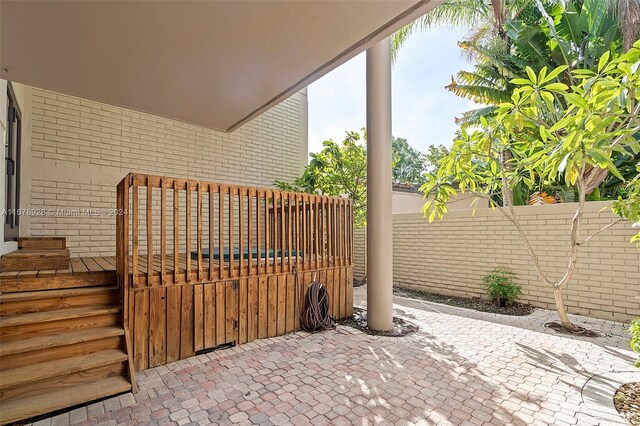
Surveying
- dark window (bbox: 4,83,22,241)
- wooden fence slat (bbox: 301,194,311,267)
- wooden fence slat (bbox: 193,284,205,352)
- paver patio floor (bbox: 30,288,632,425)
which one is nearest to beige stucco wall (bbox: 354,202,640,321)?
paver patio floor (bbox: 30,288,632,425)

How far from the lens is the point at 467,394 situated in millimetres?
2607

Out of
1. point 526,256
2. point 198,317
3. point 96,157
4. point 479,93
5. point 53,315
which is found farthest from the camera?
point 479,93

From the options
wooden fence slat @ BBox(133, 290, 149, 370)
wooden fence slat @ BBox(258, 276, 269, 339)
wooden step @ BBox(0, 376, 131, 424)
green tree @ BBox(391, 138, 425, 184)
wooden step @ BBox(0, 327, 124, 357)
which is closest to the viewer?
wooden step @ BBox(0, 376, 131, 424)

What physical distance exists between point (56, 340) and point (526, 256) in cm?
670

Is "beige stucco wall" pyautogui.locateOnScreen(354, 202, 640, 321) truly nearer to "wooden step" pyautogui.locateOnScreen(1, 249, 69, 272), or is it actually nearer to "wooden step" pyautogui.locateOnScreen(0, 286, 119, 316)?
"wooden step" pyautogui.locateOnScreen(0, 286, 119, 316)

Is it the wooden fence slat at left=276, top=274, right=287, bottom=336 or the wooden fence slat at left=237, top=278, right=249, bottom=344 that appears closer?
the wooden fence slat at left=237, top=278, right=249, bottom=344

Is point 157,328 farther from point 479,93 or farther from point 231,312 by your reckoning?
point 479,93

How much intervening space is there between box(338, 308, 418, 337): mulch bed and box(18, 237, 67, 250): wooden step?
177 inches

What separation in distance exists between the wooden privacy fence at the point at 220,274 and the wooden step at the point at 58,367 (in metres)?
0.31

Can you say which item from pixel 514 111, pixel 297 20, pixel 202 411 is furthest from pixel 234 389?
pixel 514 111

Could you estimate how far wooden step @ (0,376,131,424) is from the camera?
84.2 inches

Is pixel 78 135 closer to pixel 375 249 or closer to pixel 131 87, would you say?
pixel 131 87

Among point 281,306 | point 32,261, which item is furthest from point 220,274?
point 32,261

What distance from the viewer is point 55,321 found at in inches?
107
